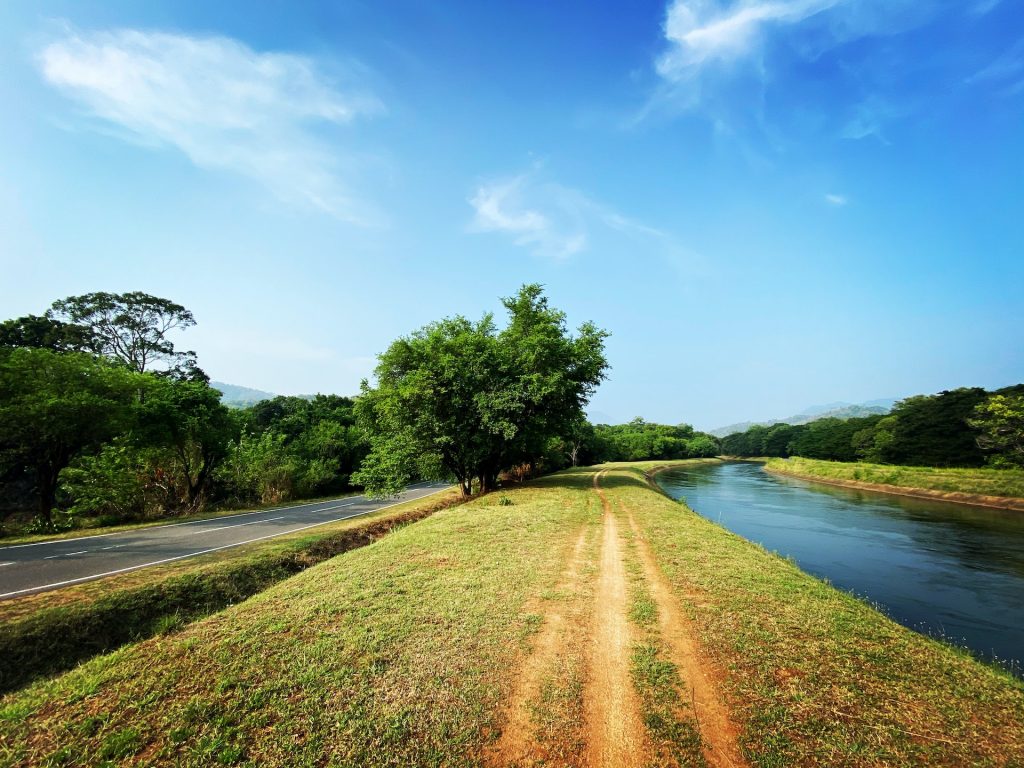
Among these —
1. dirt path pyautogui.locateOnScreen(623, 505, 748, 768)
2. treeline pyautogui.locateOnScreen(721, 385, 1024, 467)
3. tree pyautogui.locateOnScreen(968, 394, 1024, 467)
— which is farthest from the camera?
treeline pyautogui.locateOnScreen(721, 385, 1024, 467)

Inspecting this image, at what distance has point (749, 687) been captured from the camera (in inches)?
194

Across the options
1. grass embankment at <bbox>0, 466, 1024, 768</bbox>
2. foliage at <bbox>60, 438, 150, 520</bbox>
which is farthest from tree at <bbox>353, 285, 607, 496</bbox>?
grass embankment at <bbox>0, 466, 1024, 768</bbox>

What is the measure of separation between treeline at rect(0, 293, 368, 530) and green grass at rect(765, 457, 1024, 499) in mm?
48885

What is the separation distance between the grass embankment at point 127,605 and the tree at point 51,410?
39.1 feet

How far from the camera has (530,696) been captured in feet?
15.6

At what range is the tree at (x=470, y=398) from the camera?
2195 centimetres

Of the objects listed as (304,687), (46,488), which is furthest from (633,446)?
(304,687)

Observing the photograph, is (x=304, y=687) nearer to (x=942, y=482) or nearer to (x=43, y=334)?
(x=43, y=334)

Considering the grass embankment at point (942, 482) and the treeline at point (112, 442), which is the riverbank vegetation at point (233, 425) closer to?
the treeline at point (112, 442)

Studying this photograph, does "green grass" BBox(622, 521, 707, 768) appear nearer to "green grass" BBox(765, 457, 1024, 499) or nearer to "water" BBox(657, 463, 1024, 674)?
"water" BBox(657, 463, 1024, 674)

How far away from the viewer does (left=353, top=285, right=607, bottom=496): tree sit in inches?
864

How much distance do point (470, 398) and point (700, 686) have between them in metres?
18.9

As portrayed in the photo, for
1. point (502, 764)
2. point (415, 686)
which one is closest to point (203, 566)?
point (415, 686)

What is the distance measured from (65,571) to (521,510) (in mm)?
12872
